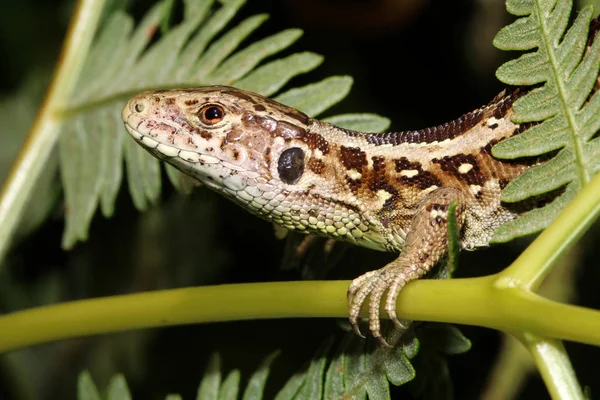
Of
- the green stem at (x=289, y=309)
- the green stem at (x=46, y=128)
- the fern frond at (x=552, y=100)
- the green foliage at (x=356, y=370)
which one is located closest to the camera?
the green stem at (x=289, y=309)

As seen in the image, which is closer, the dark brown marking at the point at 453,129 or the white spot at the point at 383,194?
the dark brown marking at the point at 453,129

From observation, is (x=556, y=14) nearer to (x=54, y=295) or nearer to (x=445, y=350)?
(x=445, y=350)

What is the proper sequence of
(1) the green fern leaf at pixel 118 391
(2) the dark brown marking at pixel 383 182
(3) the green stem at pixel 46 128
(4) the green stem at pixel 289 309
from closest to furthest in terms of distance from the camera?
(4) the green stem at pixel 289 309, (1) the green fern leaf at pixel 118 391, (2) the dark brown marking at pixel 383 182, (3) the green stem at pixel 46 128

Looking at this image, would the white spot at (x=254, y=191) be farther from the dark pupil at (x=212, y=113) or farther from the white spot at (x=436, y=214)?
the white spot at (x=436, y=214)

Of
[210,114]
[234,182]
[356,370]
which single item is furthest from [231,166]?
[356,370]

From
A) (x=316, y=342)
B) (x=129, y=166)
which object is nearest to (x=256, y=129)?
(x=129, y=166)

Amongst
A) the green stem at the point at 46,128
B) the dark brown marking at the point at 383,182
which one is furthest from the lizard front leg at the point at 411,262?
the green stem at the point at 46,128
